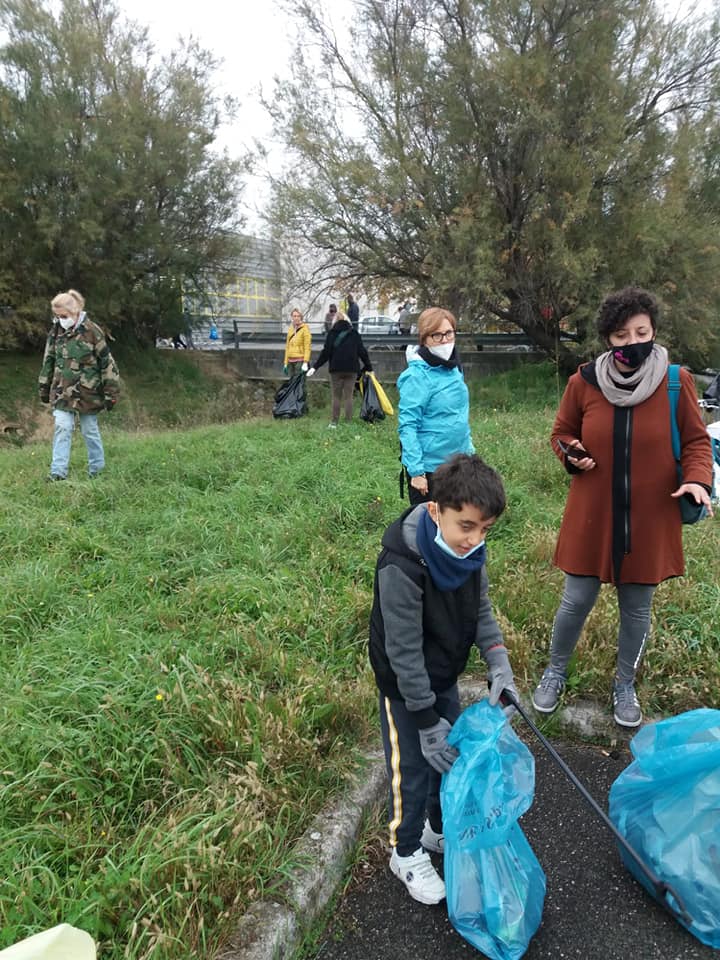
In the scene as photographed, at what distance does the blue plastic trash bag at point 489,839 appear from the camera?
1741 mm

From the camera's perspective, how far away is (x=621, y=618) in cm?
271

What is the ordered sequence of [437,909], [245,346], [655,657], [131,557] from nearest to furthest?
[437,909]
[655,657]
[131,557]
[245,346]

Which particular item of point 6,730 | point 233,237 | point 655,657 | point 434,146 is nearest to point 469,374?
point 434,146

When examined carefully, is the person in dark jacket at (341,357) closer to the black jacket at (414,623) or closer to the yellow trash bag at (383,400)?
the yellow trash bag at (383,400)

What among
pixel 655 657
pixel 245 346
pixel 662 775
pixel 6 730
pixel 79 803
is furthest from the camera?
pixel 245 346

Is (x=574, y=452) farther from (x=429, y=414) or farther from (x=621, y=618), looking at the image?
(x=429, y=414)

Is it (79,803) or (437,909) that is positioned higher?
(79,803)

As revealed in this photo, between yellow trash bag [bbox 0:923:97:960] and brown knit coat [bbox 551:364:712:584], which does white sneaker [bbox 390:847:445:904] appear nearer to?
yellow trash bag [bbox 0:923:97:960]

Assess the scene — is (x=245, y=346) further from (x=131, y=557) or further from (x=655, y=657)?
(x=655, y=657)

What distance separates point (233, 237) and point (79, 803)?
17266 millimetres

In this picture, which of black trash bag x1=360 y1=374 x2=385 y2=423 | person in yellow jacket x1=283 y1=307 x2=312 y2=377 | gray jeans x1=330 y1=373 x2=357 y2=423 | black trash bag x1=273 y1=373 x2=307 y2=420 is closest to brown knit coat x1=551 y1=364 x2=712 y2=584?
black trash bag x1=360 y1=374 x2=385 y2=423

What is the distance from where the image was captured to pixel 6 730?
242cm

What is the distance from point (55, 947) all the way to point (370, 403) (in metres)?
7.87

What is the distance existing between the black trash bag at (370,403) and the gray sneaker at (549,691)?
21.0 feet
